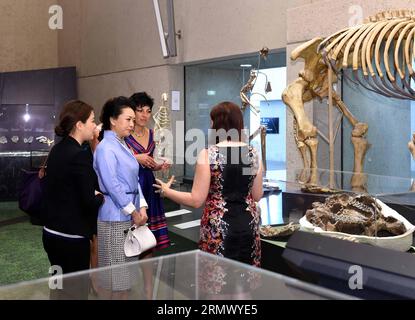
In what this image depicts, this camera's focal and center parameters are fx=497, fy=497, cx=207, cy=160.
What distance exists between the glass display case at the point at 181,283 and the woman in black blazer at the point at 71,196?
4.46 ft

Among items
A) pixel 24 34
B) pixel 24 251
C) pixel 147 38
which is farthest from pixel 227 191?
pixel 24 34

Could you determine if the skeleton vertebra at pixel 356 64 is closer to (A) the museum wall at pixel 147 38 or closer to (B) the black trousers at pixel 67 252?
(A) the museum wall at pixel 147 38

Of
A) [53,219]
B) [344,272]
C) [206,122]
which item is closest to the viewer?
[344,272]

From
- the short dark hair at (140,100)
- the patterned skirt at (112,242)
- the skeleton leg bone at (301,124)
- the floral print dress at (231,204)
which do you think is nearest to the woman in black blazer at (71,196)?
the patterned skirt at (112,242)

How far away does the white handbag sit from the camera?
2.74 metres

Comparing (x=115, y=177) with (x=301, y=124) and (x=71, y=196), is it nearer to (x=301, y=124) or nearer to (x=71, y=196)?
(x=71, y=196)

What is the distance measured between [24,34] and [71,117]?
8041mm

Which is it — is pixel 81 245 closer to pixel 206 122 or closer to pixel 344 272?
pixel 344 272

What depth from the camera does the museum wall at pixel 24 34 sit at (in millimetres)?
9555

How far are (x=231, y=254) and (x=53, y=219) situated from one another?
942mm

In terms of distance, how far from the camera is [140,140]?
346 centimetres

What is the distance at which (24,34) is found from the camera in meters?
9.79

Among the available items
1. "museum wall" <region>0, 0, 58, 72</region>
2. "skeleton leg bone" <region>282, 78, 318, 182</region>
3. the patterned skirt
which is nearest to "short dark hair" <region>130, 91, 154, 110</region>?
the patterned skirt
